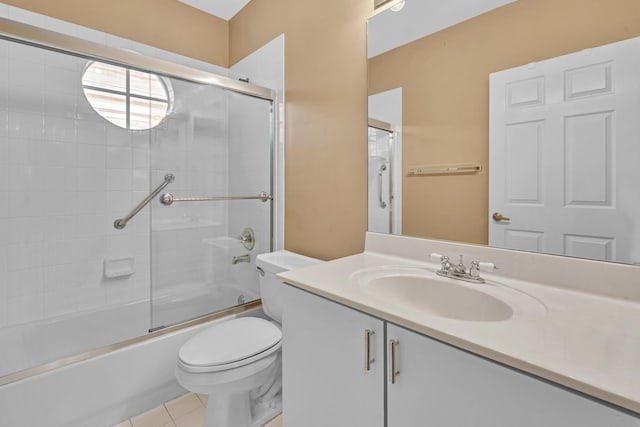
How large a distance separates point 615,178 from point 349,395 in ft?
3.01

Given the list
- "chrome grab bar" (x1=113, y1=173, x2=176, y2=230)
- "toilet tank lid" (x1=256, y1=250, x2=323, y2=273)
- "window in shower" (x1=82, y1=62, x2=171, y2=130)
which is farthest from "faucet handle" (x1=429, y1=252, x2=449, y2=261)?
"window in shower" (x1=82, y1=62, x2=171, y2=130)

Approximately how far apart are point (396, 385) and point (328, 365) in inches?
8.6

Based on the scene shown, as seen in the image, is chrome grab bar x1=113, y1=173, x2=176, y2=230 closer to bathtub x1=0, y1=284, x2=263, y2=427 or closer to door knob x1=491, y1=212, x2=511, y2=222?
bathtub x1=0, y1=284, x2=263, y2=427

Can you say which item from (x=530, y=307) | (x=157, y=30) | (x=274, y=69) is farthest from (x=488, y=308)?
(x=157, y=30)

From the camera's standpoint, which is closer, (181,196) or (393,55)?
(393,55)

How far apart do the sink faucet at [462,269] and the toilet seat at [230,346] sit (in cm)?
79

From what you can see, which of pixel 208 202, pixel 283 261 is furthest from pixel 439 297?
pixel 208 202

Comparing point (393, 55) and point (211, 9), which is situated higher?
point (211, 9)

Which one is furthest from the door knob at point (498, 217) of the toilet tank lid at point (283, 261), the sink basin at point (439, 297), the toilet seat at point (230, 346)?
the toilet seat at point (230, 346)

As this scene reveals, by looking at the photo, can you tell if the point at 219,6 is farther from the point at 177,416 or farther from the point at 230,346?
the point at 177,416

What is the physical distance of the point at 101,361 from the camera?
1364 mm

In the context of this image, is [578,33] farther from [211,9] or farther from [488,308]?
[211,9]

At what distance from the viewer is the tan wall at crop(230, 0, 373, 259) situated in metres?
1.43

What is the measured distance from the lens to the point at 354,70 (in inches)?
56.2
